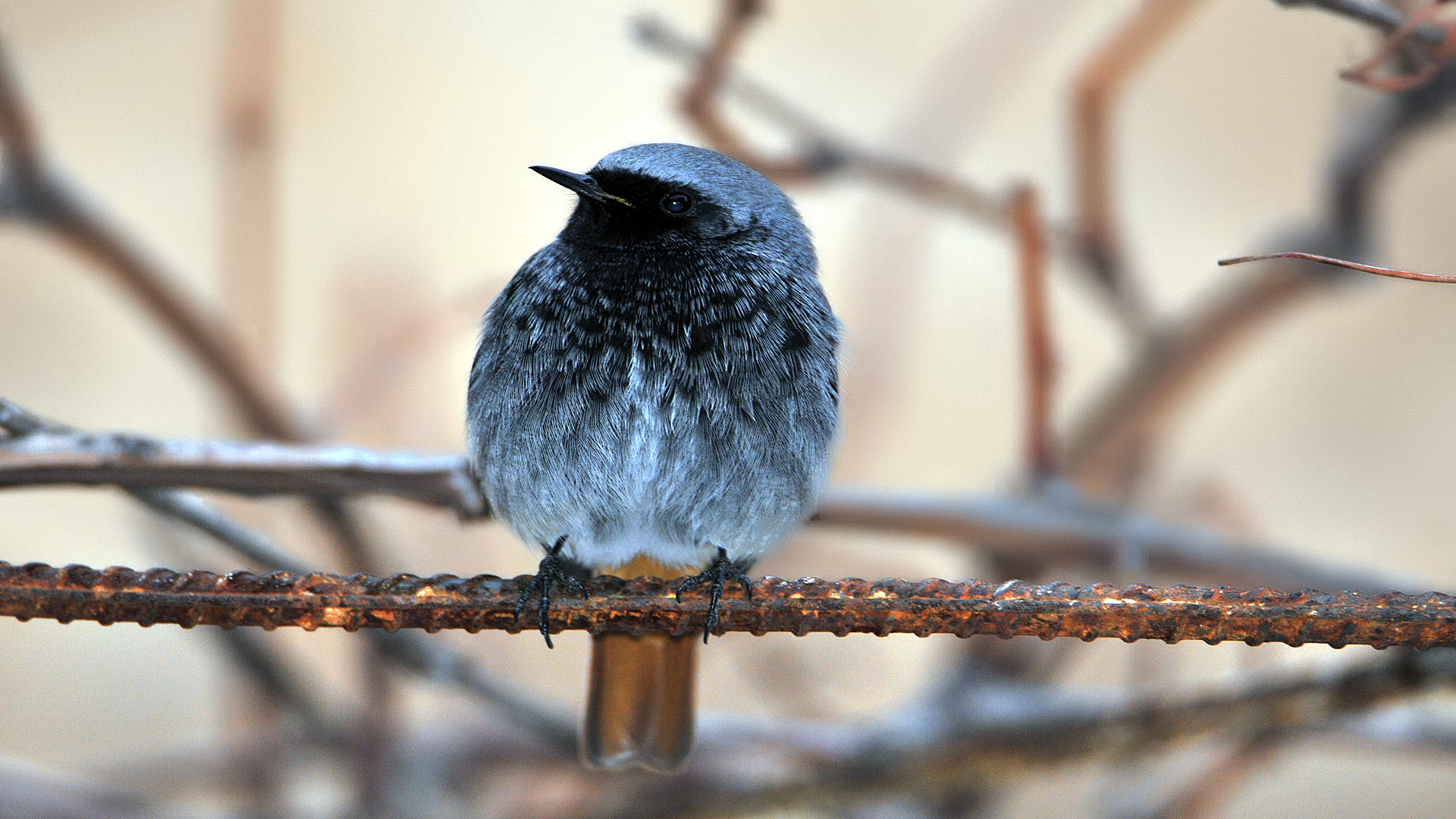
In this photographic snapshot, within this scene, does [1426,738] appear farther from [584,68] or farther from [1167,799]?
[584,68]

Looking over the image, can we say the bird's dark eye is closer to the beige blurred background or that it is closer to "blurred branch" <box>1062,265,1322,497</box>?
"blurred branch" <box>1062,265,1322,497</box>

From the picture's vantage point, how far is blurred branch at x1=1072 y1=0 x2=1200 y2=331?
2736mm

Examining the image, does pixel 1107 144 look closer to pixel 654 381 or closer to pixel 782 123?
pixel 782 123

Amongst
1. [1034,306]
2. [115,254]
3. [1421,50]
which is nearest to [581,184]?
[1034,306]

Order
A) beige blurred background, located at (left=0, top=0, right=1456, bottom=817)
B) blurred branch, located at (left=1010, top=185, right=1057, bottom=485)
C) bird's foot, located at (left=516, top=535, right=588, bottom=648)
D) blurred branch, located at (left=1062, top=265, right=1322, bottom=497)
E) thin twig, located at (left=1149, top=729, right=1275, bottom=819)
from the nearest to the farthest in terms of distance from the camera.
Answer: bird's foot, located at (left=516, top=535, right=588, bottom=648) → blurred branch, located at (left=1010, top=185, right=1057, bottom=485) → thin twig, located at (left=1149, top=729, right=1275, bottom=819) → blurred branch, located at (left=1062, top=265, right=1322, bottom=497) → beige blurred background, located at (left=0, top=0, right=1456, bottom=817)

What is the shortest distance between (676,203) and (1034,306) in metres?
0.75

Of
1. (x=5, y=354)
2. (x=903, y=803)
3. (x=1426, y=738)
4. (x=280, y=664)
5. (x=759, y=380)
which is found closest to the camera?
(x=759, y=380)

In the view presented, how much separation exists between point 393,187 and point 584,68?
0.74 m

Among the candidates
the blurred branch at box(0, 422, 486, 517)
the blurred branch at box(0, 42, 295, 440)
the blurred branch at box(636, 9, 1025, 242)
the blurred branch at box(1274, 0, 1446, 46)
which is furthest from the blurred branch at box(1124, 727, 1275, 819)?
the blurred branch at box(0, 42, 295, 440)

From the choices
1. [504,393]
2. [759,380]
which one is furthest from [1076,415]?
[504,393]

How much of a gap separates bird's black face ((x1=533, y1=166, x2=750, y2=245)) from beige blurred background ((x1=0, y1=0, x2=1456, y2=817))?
1.57 m

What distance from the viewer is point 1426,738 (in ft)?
8.87

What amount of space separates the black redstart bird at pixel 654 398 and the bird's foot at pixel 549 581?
0.01 metres

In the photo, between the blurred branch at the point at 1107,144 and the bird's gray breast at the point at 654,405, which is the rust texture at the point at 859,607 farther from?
the blurred branch at the point at 1107,144
